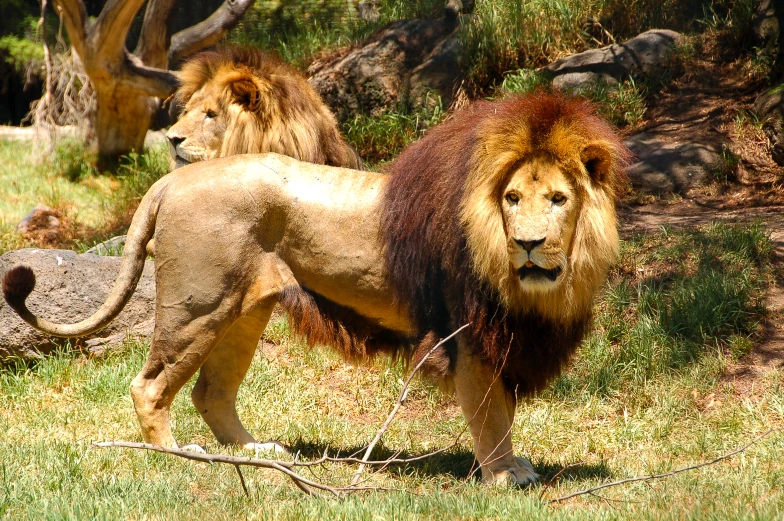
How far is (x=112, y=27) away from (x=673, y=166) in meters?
6.28

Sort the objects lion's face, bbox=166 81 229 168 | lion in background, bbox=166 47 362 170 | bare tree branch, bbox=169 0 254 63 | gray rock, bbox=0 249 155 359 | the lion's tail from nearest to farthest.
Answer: the lion's tail → lion in background, bbox=166 47 362 170 → lion's face, bbox=166 81 229 168 → gray rock, bbox=0 249 155 359 → bare tree branch, bbox=169 0 254 63

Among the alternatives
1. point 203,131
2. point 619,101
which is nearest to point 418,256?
point 203,131

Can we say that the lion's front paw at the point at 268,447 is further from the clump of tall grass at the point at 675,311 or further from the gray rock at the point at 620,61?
the gray rock at the point at 620,61

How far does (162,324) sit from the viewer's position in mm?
4555

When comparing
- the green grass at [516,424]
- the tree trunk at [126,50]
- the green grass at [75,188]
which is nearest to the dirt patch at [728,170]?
the green grass at [516,424]

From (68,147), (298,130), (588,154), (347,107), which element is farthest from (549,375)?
(68,147)

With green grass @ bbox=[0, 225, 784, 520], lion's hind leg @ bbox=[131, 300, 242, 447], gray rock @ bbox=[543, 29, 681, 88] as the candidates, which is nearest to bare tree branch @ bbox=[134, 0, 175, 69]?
gray rock @ bbox=[543, 29, 681, 88]

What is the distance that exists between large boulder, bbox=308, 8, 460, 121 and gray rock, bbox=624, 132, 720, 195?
9.11ft

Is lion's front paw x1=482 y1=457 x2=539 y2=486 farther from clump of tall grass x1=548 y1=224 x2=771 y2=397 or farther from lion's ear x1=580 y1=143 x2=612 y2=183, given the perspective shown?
clump of tall grass x1=548 y1=224 x2=771 y2=397

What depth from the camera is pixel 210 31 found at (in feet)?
34.8

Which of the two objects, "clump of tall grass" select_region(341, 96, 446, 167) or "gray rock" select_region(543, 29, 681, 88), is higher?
"gray rock" select_region(543, 29, 681, 88)

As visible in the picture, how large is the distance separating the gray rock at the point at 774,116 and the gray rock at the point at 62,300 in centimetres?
566

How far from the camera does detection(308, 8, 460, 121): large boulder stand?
10.4m

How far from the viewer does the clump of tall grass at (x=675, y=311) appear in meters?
5.91
